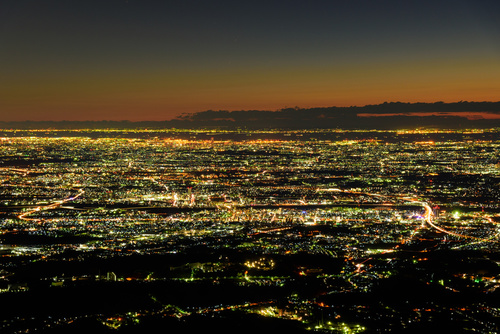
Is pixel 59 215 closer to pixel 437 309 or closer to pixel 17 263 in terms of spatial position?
pixel 17 263

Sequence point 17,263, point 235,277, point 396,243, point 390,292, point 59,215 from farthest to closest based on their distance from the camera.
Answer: point 59,215, point 396,243, point 17,263, point 235,277, point 390,292

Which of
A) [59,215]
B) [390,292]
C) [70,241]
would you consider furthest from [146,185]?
[390,292]

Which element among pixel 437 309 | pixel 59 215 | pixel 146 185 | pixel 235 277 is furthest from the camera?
pixel 146 185

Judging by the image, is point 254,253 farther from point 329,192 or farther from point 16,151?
point 16,151

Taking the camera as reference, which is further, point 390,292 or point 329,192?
point 329,192

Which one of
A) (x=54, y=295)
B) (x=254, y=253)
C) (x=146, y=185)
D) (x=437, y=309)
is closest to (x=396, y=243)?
(x=254, y=253)

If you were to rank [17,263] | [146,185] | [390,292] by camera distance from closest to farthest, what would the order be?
[390,292]
[17,263]
[146,185]
